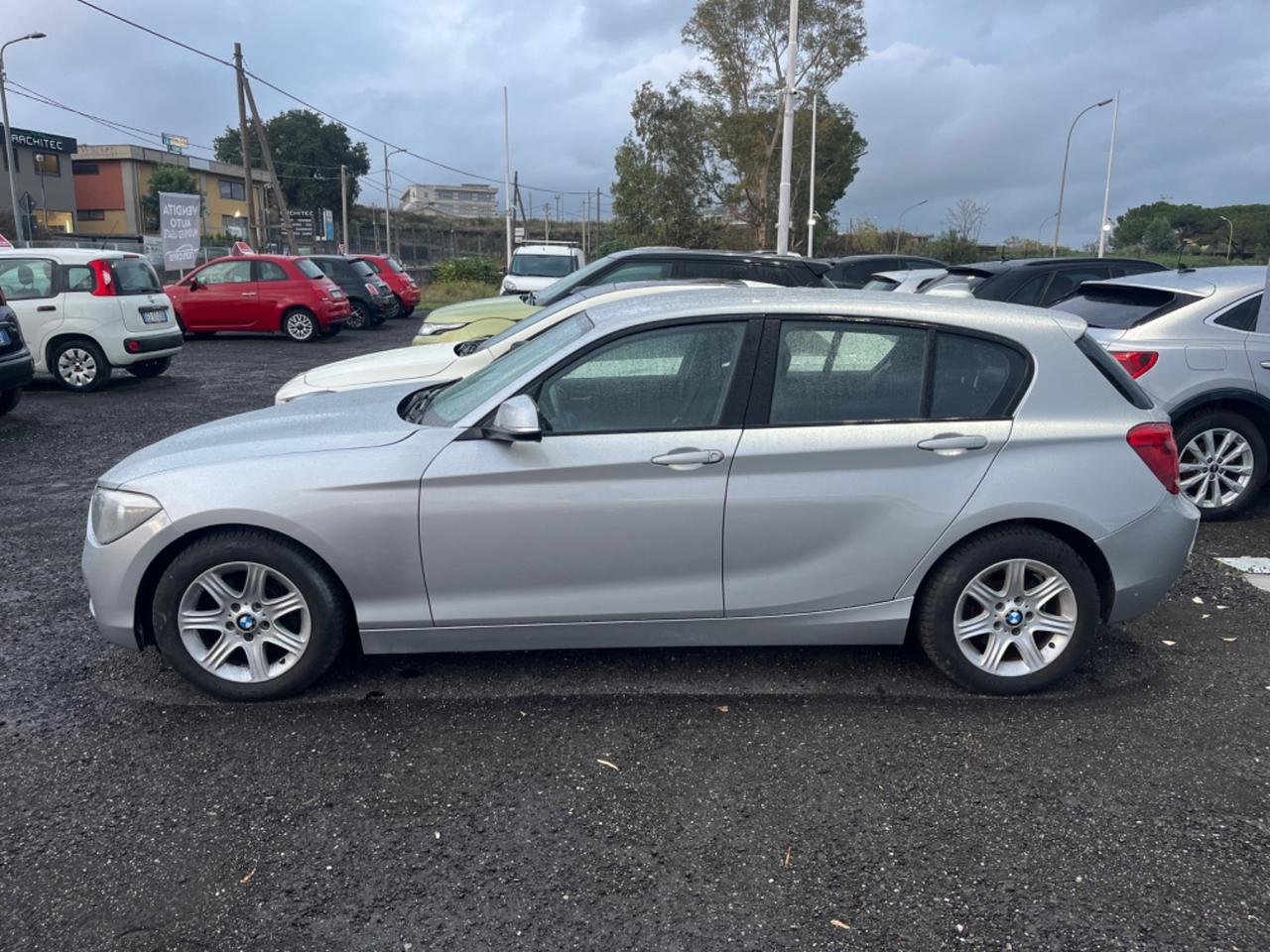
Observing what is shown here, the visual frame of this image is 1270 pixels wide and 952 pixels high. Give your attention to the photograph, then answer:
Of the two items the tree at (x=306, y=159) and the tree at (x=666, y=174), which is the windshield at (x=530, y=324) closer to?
the tree at (x=666, y=174)

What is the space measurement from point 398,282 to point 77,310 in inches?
594

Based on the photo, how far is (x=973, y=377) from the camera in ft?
13.9

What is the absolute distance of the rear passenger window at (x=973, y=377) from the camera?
13.8 ft

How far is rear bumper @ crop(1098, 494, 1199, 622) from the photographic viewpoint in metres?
4.16

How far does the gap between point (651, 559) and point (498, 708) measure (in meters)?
0.85

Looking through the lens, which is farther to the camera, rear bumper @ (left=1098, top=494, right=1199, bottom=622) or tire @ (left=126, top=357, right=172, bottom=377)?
tire @ (left=126, top=357, right=172, bottom=377)

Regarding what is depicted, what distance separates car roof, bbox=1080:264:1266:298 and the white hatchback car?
1115 cm

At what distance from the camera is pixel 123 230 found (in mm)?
68062

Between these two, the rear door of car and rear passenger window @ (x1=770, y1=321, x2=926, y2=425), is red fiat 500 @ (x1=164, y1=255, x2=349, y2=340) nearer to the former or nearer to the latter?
the rear door of car

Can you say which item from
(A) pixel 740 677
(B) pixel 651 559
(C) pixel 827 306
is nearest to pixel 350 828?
(B) pixel 651 559

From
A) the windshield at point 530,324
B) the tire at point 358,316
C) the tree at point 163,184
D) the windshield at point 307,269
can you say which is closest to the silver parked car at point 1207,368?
the windshield at point 530,324

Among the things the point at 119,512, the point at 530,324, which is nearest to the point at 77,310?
the point at 530,324

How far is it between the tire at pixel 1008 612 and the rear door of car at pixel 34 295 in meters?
12.2

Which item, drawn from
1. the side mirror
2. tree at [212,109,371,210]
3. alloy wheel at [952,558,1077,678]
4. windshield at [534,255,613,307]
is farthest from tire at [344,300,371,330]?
tree at [212,109,371,210]
